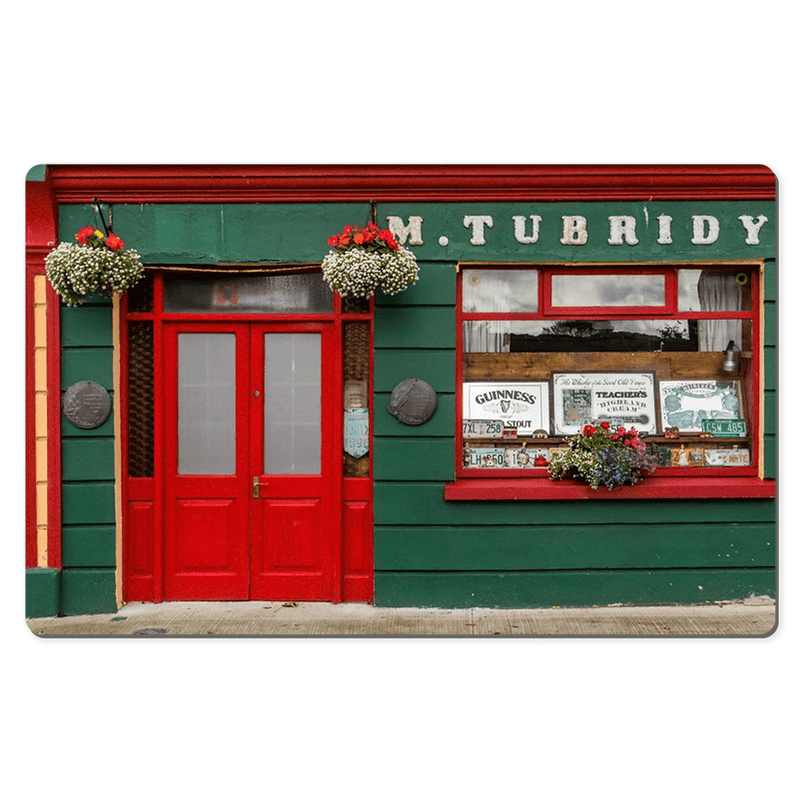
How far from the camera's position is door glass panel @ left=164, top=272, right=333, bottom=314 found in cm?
748

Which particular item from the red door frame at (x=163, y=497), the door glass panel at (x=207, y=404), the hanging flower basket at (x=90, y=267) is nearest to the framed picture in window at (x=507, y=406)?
the red door frame at (x=163, y=497)

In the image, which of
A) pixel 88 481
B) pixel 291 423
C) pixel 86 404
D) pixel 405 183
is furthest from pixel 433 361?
pixel 88 481

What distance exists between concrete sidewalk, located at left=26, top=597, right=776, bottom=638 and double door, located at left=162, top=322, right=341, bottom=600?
0.29 meters

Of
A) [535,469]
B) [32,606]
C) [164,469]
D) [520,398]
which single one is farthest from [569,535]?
[32,606]

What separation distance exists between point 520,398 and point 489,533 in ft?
4.31

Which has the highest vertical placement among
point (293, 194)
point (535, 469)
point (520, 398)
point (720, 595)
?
point (293, 194)

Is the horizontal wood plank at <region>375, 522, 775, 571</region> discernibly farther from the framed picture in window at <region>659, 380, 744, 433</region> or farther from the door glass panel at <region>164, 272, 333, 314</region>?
the door glass panel at <region>164, 272, 333, 314</region>

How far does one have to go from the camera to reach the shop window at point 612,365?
751cm

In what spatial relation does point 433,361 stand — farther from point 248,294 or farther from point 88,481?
point 88,481

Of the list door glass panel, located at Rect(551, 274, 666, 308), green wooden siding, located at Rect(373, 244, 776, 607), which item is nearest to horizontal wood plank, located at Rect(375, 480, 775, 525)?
green wooden siding, located at Rect(373, 244, 776, 607)

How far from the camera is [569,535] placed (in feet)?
24.3

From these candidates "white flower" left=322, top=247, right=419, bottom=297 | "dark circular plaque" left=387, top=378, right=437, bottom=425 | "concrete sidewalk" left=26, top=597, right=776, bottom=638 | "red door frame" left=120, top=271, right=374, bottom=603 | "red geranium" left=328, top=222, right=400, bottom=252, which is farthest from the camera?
"red door frame" left=120, top=271, right=374, bottom=603

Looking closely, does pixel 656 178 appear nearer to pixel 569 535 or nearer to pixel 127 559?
pixel 569 535

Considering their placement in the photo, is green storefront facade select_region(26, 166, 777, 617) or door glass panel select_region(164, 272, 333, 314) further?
door glass panel select_region(164, 272, 333, 314)
